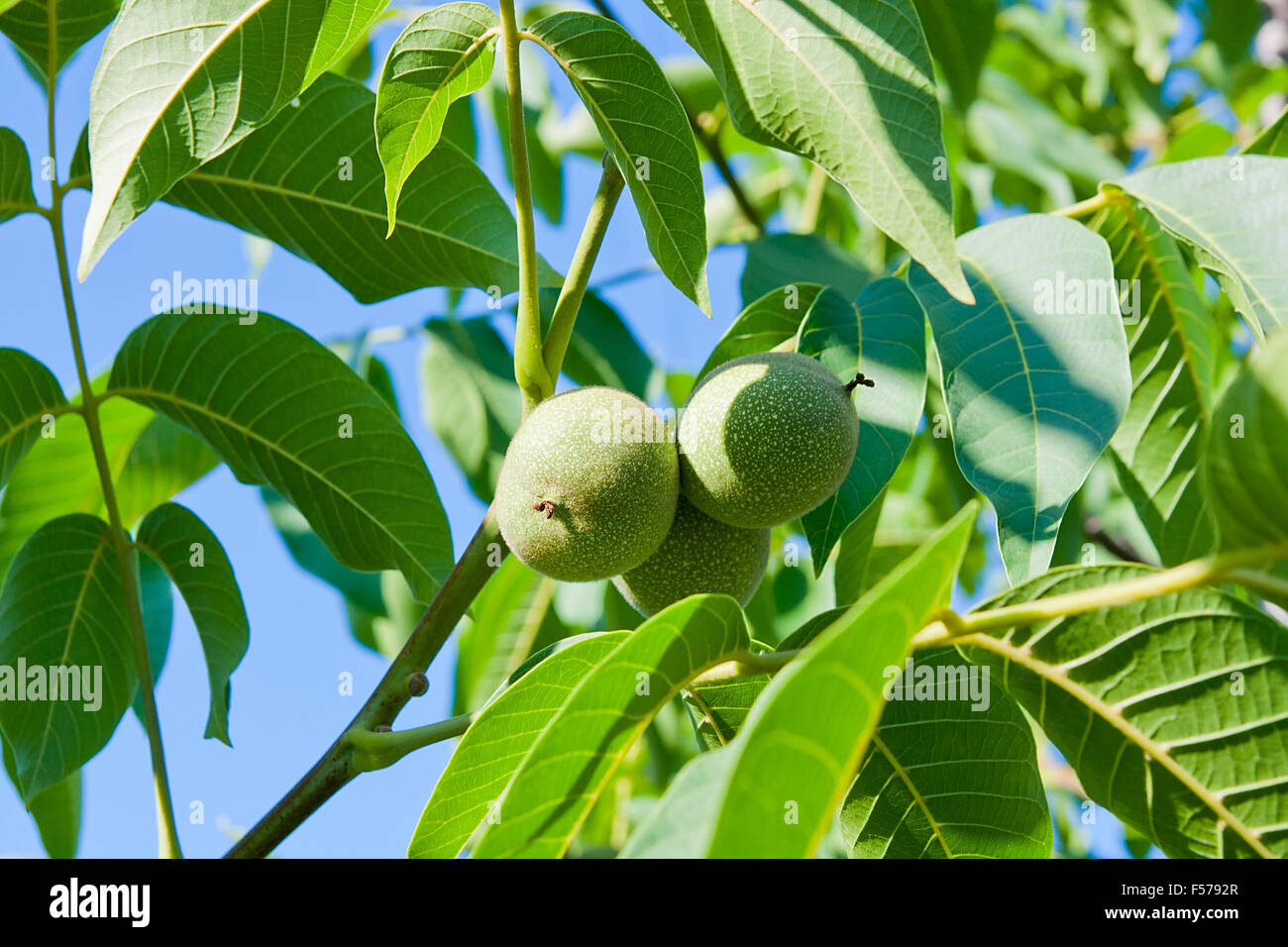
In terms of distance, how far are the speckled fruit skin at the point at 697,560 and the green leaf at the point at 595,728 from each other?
384 millimetres

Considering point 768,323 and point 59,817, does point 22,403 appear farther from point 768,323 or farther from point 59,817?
point 768,323

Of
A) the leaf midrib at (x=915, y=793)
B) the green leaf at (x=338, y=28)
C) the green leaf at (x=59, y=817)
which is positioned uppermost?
the green leaf at (x=338, y=28)

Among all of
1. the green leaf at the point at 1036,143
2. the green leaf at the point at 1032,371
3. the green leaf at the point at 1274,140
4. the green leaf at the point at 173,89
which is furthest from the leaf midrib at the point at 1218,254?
the green leaf at the point at 1036,143

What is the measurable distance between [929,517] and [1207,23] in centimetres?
151

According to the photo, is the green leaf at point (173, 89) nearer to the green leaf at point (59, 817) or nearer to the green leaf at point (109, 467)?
the green leaf at point (109, 467)

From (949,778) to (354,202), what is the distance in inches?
40.0

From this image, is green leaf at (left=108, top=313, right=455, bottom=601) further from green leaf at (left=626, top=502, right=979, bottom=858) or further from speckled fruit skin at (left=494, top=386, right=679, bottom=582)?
green leaf at (left=626, top=502, right=979, bottom=858)

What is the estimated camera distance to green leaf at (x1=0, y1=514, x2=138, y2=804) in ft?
4.64

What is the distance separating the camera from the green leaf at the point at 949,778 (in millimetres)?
1055

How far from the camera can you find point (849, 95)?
3.05 ft

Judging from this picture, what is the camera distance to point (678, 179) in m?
1.08

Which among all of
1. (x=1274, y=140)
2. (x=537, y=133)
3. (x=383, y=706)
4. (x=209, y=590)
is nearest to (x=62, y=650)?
(x=209, y=590)

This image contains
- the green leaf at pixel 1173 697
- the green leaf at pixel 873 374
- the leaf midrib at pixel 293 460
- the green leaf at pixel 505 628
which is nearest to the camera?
the green leaf at pixel 1173 697

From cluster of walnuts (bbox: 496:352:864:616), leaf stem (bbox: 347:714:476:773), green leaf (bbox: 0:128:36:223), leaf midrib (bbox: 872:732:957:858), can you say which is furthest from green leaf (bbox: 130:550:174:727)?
leaf midrib (bbox: 872:732:957:858)
